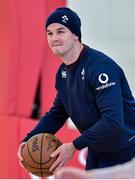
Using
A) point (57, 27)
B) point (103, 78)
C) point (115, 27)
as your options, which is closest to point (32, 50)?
point (115, 27)

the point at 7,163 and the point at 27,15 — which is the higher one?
the point at 27,15

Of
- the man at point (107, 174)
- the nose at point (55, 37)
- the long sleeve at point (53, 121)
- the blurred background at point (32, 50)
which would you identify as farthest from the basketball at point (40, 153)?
the blurred background at point (32, 50)

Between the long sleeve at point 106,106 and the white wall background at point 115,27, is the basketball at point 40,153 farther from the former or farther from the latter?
the white wall background at point 115,27

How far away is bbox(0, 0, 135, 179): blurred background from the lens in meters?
5.95

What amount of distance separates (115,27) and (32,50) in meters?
0.86

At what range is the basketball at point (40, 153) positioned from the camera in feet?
11.7

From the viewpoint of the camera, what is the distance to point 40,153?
3.56 metres

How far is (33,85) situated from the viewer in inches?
239

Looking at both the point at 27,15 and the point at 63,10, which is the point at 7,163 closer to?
the point at 27,15

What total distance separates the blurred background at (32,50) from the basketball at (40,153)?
7.46 ft

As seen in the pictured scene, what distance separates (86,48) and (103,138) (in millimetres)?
574

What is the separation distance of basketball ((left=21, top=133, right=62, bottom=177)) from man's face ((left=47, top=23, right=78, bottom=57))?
530mm

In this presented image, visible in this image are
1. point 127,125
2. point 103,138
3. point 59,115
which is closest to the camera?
point 103,138

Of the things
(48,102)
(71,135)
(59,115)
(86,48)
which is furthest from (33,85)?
(86,48)
